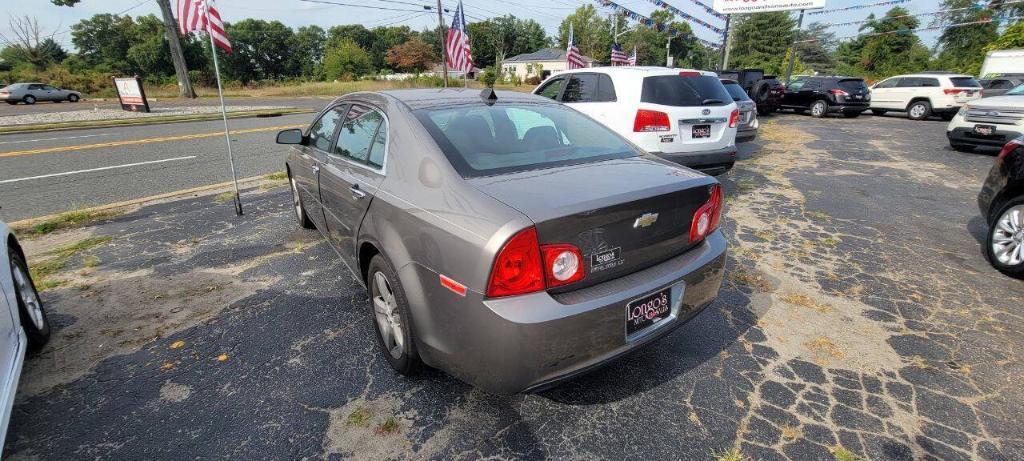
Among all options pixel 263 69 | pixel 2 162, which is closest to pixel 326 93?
pixel 2 162

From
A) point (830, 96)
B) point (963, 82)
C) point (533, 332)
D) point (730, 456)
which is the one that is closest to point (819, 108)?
point (830, 96)

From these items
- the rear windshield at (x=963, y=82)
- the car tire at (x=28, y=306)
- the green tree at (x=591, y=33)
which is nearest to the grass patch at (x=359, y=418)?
the car tire at (x=28, y=306)

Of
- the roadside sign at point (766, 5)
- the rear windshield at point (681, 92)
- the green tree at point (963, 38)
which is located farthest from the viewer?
the green tree at point (963, 38)

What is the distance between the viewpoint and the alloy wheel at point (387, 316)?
2.47 m

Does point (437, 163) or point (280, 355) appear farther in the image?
point (280, 355)

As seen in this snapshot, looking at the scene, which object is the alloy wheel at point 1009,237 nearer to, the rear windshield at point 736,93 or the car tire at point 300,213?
the rear windshield at point 736,93

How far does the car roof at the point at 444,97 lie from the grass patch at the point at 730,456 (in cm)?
230

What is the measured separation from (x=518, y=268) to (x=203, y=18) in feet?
18.9

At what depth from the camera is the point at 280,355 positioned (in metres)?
2.79

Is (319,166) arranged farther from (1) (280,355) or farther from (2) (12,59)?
(2) (12,59)

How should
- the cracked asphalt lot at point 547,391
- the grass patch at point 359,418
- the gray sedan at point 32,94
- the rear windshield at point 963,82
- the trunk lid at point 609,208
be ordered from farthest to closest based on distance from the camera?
the gray sedan at point 32,94
the rear windshield at point 963,82
the grass patch at point 359,418
the cracked asphalt lot at point 547,391
the trunk lid at point 609,208

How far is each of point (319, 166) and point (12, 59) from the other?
7747 cm

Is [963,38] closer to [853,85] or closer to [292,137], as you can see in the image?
[853,85]

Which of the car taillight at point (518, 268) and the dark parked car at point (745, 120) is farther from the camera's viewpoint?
the dark parked car at point (745, 120)
